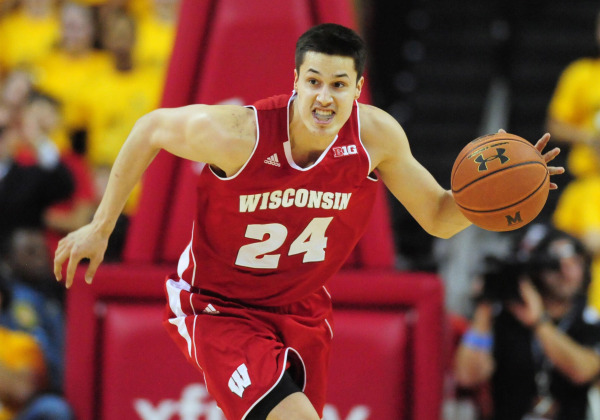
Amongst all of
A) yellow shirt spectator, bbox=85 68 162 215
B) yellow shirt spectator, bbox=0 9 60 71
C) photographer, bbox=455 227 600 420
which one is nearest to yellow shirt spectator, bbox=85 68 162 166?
yellow shirt spectator, bbox=85 68 162 215

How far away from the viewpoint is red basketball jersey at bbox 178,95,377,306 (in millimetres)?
3705

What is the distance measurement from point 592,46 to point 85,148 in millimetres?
5127

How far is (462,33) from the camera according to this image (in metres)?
10.2

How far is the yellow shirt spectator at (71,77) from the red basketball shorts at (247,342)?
3.73 metres

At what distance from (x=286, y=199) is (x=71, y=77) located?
4496mm

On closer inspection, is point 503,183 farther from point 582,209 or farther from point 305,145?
point 582,209

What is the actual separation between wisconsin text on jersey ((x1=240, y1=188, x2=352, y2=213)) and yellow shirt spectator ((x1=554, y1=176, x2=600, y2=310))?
10.6ft

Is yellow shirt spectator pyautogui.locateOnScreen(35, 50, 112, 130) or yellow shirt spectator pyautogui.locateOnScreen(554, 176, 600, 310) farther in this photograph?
yellow shirt spectator pyautogui.locateOnScreen(35, 50, 112, 130)

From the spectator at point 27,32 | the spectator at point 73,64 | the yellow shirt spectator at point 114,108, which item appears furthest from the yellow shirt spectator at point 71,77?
the spectator at point 27,32

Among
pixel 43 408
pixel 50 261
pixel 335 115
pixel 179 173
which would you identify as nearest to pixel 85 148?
pixel 50 261

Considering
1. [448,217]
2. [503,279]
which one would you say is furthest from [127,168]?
[503,279]

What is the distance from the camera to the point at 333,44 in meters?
3.54

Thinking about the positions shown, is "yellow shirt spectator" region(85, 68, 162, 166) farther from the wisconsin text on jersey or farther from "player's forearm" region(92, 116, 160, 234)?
the wisconsin text on jersey

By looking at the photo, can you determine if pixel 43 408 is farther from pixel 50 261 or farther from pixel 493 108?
pixel 493 108
